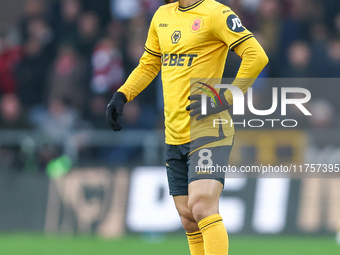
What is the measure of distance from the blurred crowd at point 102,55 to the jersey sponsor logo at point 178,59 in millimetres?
4426

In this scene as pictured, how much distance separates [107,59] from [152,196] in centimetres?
249

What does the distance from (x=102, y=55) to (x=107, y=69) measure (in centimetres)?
23

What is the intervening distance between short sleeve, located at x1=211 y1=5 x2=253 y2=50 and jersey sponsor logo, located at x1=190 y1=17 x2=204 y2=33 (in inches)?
3.8

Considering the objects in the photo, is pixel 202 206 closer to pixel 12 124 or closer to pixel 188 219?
pixel 188 219

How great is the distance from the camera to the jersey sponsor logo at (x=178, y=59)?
4414mm

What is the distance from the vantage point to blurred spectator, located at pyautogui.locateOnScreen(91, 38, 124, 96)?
9.58 m

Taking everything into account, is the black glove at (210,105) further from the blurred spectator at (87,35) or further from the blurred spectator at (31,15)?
the blurred spectator at (31,15)

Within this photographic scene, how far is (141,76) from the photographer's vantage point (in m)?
4.91

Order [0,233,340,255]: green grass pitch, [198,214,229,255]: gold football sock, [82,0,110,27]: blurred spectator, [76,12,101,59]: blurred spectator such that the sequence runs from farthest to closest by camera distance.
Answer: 1. [82,0,110,27]: blurred spectator
2. [76,12,101,59]: blurred spectator
3. [0,233,340,255]: green grass pitch
4. [198,214,229,255]: gold football sock

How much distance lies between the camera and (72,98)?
9.46 metres

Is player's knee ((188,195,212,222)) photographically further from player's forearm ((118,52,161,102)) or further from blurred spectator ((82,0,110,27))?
blurred spectator ((82,0,110,27))

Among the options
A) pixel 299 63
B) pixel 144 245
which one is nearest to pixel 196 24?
pixel 144 245

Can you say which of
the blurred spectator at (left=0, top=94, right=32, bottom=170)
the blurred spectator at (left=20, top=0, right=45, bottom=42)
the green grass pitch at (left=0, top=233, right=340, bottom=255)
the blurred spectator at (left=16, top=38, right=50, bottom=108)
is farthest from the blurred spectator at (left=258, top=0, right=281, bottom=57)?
the blurred spectator at (left=0, top=94, right=32, bottom=170)

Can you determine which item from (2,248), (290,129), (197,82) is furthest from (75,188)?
(197,82)
